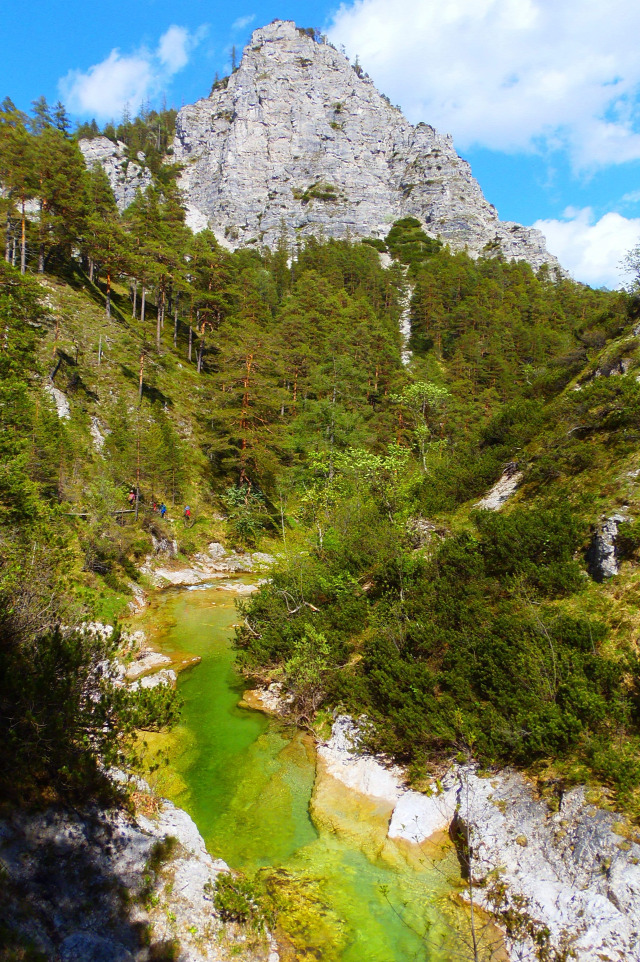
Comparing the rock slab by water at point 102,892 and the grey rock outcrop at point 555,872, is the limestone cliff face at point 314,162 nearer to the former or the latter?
the grey rock outcrop at point 555,872

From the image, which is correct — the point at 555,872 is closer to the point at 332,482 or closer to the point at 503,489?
the point at 503,489

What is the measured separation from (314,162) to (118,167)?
4664 cm

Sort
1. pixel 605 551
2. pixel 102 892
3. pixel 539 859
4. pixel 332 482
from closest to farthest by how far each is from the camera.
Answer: pixel 102 892, pixel 539 859, pixel 605 551, pixel 332 482

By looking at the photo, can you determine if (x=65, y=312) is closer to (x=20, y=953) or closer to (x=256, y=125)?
(x=20, y=953)

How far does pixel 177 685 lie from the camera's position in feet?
49.1

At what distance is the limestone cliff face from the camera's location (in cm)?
10462

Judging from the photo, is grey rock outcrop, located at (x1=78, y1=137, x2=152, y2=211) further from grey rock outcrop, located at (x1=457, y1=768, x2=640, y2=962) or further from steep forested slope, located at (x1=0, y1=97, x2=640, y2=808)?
grey rock outcrop, located at (x1=457, y1=768, x2=640, y2=962)

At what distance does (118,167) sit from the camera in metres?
110

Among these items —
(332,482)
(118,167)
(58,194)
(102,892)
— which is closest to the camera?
(102,892)

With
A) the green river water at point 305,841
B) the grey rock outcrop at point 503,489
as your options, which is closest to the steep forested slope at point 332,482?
the grey rock outcrop at point 503,489

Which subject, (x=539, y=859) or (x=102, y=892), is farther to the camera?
(x=539, y=859)

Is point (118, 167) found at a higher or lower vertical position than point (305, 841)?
higher

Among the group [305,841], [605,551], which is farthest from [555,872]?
[605,551]

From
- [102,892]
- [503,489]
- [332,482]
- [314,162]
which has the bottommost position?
[102,892]
